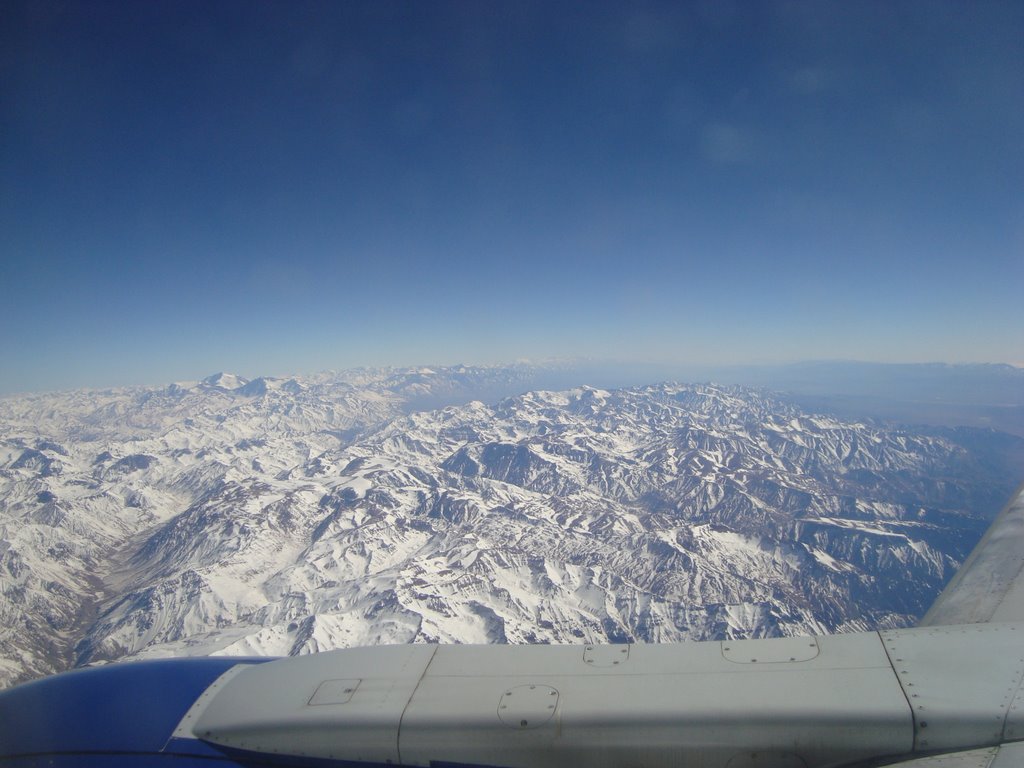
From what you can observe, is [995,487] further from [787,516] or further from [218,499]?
[218,499]

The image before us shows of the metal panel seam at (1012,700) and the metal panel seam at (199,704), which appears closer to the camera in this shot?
the metal panel seam at (1012,700)

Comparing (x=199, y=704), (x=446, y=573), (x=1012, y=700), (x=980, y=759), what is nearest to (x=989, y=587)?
(x=1012, y=700)

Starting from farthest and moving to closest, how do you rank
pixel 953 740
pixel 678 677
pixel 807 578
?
pixel 807 578
pixel 678 677
pixel 953 740

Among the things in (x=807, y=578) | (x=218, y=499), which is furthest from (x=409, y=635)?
(x=218, y=499)

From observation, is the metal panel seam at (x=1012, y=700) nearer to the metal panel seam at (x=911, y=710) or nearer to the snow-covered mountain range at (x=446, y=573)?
the metal panel seam at (x=911, y=710)

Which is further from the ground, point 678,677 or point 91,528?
point 678,677

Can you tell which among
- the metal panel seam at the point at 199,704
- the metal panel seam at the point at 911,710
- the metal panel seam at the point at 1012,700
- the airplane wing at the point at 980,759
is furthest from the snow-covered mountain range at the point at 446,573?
the airplane wing at the point at 980,759

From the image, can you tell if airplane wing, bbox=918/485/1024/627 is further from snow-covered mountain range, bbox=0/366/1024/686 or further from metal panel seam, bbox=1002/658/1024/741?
snow-covered mountain range, bbox=0/366/1024/686

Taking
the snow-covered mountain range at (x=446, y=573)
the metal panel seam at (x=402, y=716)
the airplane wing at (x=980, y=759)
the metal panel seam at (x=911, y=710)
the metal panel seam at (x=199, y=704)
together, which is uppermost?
the metal panel seam at (x=911, y=710)
